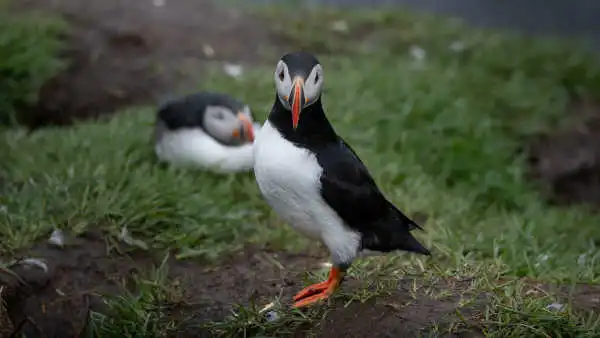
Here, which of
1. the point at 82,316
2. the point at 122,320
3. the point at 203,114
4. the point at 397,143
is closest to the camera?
the point at 122,320

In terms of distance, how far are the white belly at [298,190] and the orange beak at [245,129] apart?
4.98ft

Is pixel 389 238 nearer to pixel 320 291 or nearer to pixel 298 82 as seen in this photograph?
pixel 320 291

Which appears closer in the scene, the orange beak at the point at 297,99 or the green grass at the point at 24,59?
the orange beak at the point at 297,99

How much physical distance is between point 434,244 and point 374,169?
0.82 meters

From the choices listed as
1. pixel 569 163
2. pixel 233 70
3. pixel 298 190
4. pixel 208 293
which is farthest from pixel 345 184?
pixel 233 70

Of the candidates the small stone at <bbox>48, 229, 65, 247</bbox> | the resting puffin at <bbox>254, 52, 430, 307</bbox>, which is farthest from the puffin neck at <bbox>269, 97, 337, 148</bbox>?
the small stone at <bbox>48, 229, 65, 247</bbox>

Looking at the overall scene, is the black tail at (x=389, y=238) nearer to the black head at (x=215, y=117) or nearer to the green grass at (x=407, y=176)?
the green grass at (x=407, y=176)

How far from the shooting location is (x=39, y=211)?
331 centimetres

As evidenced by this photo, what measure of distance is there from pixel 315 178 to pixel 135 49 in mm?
3418

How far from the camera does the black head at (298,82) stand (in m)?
2.29

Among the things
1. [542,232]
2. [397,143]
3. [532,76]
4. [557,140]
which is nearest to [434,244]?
[542,232]

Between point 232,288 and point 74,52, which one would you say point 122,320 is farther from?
point 74,52

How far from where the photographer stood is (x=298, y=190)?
2.41m

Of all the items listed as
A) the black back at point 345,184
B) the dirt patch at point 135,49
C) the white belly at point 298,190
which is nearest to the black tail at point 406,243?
the black back at point 345,184
